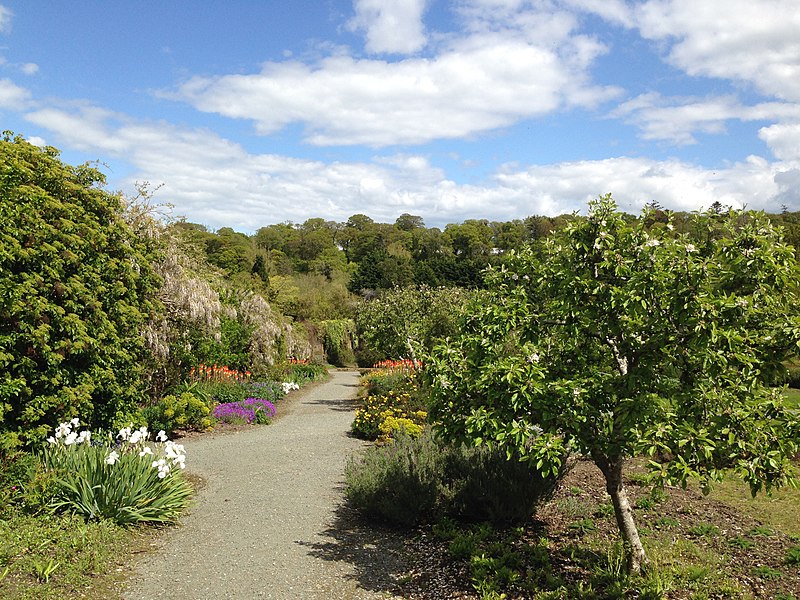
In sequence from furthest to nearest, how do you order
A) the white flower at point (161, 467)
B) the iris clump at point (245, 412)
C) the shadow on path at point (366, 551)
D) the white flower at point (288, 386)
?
1. the white flower at point (288, 386)
2. the iris clump at point (245, 412)
3. the white flower at point (161, 467)
4. the shadow on path at point (366, 551)

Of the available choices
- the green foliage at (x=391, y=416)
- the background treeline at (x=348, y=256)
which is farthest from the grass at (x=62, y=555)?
the background treeline at (x=348, y=256)

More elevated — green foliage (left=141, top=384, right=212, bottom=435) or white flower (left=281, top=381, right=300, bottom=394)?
green foliage (left=141, top=384, right=212, bottom=435)

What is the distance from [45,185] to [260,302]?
12305 mm

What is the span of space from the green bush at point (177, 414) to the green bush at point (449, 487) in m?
5.98

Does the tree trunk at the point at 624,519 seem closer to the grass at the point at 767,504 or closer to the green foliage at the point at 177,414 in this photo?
the grass at the point at 767,504

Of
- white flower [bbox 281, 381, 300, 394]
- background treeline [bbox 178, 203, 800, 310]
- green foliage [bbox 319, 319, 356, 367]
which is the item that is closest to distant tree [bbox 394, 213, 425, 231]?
background treeline [bbox 178, 203, 800, 310]

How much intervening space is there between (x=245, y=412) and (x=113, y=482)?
7421 mm

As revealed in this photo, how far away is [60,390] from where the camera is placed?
23.9 ft

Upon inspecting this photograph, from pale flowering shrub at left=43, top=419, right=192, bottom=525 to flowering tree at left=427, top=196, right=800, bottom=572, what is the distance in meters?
3.71

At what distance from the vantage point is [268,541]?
607cm

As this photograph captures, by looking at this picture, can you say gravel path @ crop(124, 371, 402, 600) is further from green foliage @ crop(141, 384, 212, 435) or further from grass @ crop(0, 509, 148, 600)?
green foliage @ crop(141, 384, 212, 435)

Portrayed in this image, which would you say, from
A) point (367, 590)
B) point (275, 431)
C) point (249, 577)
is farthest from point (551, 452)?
point (275, 431)

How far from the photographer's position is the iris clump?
1326cm

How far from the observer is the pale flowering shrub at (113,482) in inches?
243
